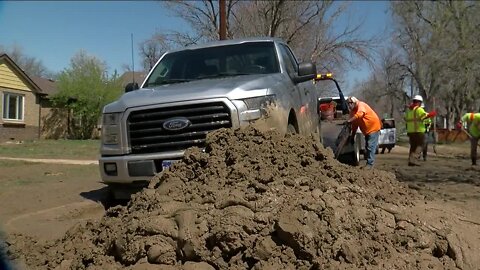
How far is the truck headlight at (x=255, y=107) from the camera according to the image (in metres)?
5.58

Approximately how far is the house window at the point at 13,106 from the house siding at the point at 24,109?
20 centimetres

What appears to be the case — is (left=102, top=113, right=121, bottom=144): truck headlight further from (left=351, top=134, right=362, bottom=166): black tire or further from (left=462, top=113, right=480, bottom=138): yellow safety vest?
(left=462, top=113, right=480, bottom=138): yellow safety vest

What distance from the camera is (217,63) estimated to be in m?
7.05

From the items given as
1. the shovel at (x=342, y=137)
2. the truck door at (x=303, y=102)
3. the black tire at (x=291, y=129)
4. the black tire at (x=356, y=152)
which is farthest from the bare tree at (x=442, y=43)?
the black tire at (x=291, y=129)

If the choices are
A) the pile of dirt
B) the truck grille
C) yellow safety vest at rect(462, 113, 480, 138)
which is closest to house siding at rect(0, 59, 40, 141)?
yellow safety vest at rect(462, 113, 480, 138)

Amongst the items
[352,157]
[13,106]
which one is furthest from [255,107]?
[13,106]

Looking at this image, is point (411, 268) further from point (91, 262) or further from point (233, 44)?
point (233, 44)

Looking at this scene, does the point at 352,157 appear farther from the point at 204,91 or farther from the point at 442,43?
the point at 442,43

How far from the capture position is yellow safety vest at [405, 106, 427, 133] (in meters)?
13.6

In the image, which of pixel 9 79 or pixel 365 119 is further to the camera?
pixel 9 79

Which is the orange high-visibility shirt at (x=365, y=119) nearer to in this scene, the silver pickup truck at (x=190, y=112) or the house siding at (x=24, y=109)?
the silver pickup truck at (x=190, y=112)

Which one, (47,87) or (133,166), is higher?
(47,87)

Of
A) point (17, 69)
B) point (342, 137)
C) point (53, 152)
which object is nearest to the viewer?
point (342, 137)

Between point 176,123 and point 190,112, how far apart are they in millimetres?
196
